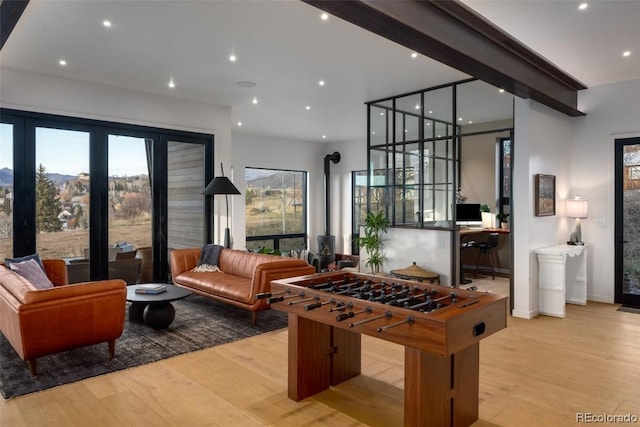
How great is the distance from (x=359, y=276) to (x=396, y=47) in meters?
2.57

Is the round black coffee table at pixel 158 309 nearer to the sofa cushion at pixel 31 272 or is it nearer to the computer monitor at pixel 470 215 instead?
the sofa cushion at pixel 31 272

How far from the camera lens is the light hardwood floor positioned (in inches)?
107

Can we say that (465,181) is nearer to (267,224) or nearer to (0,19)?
(267,224)

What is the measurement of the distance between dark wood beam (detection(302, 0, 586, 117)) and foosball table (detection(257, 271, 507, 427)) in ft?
5.75

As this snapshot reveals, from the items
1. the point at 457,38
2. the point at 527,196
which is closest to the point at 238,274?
the point at 527,196

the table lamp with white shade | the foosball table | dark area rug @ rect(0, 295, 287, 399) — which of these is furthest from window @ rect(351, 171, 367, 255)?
the foosball table

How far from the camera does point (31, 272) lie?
4039mm

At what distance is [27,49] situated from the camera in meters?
4.66

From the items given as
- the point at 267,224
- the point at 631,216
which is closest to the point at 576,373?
the point at 631,216

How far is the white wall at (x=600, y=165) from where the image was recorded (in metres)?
5.66

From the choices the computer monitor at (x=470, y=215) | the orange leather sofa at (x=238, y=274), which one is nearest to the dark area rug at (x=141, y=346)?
the orange leather sofa at (x=238, y=274)

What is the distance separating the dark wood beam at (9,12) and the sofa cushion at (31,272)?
6.71ft

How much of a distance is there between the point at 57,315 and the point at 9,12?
2215mm

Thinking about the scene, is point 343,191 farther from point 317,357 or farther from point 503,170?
point 317,357
